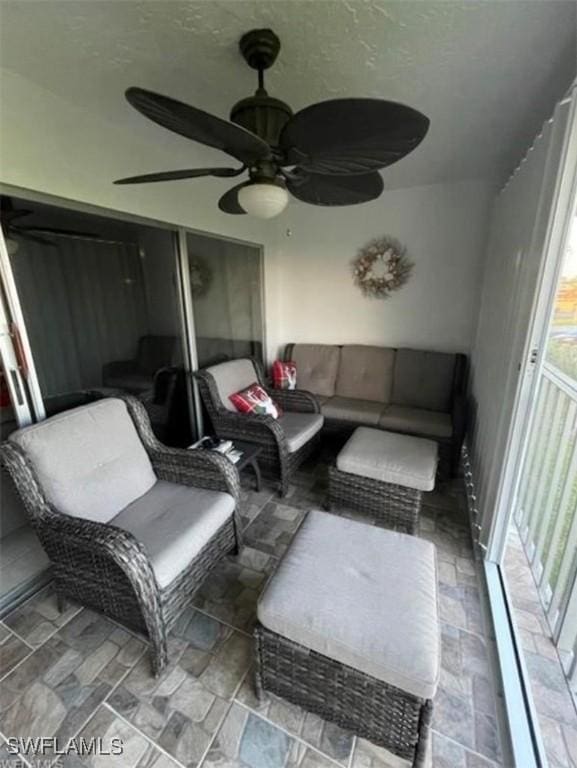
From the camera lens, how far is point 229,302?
3262mm

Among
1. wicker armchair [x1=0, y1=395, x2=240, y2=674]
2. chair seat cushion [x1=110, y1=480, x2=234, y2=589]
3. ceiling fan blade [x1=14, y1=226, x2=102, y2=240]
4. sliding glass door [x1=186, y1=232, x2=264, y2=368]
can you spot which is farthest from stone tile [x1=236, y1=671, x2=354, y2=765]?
ceiling fan blade [x1=14, y1=226, x2=102, y2=240]

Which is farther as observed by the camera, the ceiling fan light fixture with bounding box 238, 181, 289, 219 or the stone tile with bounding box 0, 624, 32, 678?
the stone tile with bounding box 0, 624, 32, 678

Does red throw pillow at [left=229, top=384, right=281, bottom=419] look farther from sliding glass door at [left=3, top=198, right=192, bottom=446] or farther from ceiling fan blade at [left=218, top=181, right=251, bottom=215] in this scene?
ceiling fan blade at [left=218, top=181, right=251, bottom=215]

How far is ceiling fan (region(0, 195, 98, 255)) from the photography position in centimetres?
159

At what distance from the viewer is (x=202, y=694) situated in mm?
1310

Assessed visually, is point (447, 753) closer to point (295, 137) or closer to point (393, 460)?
point (393, 460)

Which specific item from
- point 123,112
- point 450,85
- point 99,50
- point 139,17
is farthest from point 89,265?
point 450,85

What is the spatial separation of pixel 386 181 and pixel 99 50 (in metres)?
2.28

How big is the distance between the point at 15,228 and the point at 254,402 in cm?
179

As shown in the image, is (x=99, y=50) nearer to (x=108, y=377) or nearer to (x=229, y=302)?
(x=108, y=377)

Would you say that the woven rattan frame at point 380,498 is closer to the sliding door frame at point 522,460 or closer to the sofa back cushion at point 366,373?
the sliding door frame at point 522,460

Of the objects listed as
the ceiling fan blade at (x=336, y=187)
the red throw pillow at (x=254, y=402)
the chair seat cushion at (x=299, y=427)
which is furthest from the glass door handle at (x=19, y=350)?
the chair seat cushion at (x=299, y=427)

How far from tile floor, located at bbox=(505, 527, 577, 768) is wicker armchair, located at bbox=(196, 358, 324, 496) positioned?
147 cm

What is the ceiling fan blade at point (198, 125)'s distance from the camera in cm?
85
